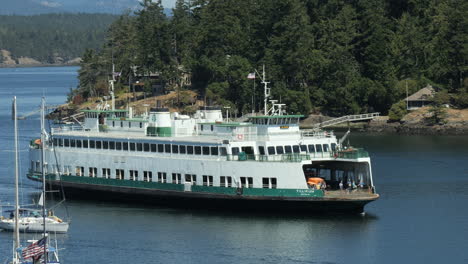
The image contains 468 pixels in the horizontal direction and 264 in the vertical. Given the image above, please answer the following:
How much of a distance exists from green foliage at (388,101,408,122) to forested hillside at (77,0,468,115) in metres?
4.33

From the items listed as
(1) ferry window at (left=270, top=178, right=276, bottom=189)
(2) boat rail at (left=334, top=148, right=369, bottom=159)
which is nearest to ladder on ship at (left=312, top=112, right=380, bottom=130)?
(2) boat rail at (left=334, top=148, right=369, bottom=159)

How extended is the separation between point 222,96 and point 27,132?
98.2 ft

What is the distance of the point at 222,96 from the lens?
13688 centimetres

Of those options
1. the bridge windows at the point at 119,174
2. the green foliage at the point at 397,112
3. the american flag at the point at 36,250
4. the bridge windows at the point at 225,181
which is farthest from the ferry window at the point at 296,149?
the green foliage at the point at 397,112

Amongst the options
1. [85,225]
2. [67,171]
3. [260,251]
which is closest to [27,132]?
[67,171]

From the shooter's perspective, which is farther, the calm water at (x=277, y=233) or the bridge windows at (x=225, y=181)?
the bridge windows at (x=225, y=181)

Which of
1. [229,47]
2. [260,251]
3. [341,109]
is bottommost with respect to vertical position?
[260,251]

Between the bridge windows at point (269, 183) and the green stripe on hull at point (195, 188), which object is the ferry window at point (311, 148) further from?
the green stripe on hull at point (195, 188)

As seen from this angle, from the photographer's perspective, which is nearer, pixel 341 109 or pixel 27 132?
pixel 27 132

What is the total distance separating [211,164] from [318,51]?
→ 74.8m

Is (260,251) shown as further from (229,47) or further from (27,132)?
(229,47)

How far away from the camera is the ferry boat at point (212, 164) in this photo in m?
61.5

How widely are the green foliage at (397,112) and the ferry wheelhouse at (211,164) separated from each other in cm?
5180

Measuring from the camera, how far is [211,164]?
6388cm
